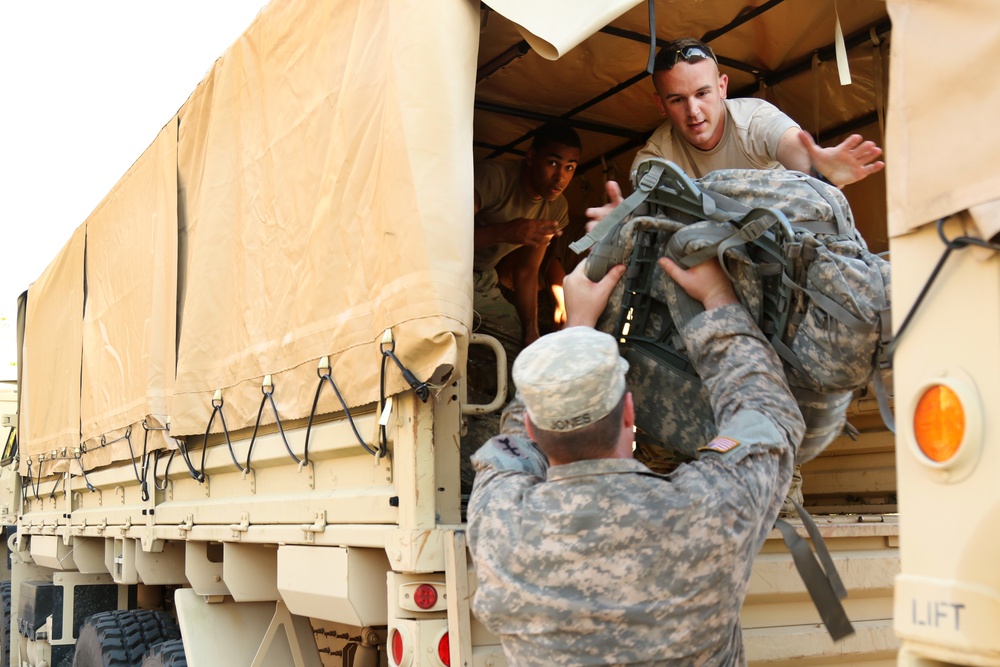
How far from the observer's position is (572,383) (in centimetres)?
195

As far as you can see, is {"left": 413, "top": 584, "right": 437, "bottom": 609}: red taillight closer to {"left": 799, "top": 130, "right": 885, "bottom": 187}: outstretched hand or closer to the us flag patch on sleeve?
the us flag patch on sleeve

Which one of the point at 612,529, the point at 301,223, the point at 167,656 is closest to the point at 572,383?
the point at 612,529

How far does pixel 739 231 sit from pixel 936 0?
866mm

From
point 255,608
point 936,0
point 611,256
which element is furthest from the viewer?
point 255,608

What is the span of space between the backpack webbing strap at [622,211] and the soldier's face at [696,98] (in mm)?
943

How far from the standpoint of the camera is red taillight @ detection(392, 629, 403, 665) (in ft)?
8.38

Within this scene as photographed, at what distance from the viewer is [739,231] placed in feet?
7.56

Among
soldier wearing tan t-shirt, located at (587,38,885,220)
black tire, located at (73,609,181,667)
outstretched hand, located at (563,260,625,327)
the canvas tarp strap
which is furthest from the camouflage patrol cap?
the canvas tarp strap

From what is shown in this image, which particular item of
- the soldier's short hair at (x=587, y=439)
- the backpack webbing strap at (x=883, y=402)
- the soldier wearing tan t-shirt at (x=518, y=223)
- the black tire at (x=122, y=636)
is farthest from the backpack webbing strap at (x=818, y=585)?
the black tire at (x=122, y=636)

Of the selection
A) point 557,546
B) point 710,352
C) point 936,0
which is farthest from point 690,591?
point 936,0

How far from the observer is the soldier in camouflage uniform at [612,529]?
1.94 metres

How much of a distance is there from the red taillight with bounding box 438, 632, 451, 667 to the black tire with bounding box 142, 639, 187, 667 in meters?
2.21

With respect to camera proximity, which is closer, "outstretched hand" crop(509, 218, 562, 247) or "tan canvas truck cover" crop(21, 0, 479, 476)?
"tan canvas truck cover" crop(21, 0, 479, 476)

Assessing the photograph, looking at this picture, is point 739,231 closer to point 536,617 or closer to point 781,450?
point 781,450
